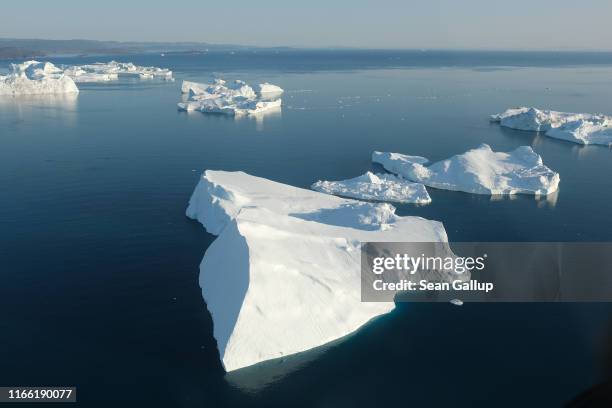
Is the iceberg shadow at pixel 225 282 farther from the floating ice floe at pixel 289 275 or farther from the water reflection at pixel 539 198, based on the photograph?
the water reflection at pixel 539 198

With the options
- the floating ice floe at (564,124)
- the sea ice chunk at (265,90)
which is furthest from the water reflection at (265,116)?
the floating ice floe at (564,124)

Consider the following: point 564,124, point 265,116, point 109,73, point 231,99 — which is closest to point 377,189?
point 564,124

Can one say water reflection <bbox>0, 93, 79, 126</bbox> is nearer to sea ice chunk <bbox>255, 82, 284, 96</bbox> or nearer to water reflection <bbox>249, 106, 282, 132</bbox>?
water reflection <bbox>249, 106, 282, 132</bbox>

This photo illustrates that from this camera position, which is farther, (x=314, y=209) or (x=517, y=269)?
(x=314, y=209)

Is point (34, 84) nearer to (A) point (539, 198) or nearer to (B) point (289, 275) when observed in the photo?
(A) point (539, 198)

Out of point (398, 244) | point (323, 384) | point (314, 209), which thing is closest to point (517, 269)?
point (398, 244)

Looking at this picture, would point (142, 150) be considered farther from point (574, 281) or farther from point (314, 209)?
point (574, 281)
